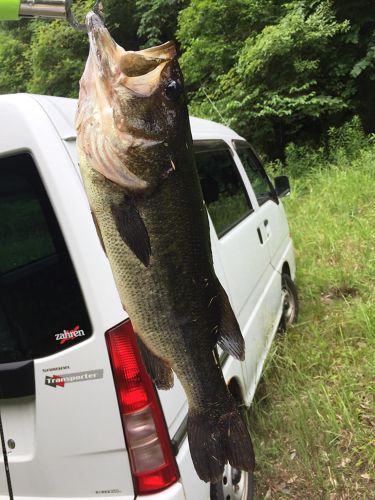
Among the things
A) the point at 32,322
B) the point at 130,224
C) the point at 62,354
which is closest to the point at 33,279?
the point at 32,322

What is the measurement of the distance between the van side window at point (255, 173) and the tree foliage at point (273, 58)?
15.4 feet

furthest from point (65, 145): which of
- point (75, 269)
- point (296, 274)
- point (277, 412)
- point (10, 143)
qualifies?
point (296, 274)

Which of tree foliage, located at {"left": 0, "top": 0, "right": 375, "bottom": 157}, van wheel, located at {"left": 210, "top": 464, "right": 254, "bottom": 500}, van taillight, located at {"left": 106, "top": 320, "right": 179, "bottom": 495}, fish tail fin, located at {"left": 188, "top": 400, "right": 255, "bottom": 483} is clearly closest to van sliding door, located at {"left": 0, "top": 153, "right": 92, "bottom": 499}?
van taillight, located at {"left": 106, "top": 320, "right": 179, "bottom": 495}

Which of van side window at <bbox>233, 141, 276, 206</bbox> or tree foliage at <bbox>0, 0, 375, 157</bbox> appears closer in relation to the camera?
van side window at <bbox>233, 141, 276, 206</bbox>

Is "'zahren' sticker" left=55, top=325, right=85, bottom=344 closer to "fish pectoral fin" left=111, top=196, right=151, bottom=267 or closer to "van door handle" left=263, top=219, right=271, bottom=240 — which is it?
"fish pectoral fin" left=111, top=196, right=151, bottom=267

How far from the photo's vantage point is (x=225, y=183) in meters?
3.39

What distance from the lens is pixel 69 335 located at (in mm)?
1774

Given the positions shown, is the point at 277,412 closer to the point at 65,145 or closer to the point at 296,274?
the point at 65,145

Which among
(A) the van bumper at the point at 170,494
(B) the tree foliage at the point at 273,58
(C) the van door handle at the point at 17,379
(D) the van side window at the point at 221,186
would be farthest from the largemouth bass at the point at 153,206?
(B) the tree foliage at the point at 273,58

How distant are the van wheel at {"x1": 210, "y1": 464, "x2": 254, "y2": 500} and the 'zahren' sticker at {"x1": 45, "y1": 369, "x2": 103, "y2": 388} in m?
0.89

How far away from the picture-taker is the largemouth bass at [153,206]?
98cm

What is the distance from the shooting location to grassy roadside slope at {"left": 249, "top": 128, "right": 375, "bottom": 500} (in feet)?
9.13

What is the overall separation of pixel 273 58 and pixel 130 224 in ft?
33.4

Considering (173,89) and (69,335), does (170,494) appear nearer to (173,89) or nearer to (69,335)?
(69,335)
